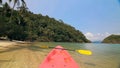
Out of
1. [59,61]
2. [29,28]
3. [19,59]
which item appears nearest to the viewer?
[59,61]

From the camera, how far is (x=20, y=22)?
5206 centimetres

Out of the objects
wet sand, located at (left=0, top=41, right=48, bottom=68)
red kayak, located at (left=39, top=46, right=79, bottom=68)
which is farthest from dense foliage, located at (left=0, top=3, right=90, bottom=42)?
red kayak, located at (left=39, top=46, right=79, bottom=68)

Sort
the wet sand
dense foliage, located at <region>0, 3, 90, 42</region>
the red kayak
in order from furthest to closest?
dense foliage, located at <region>0, 3, 90, 42</region> < the wet sand < the red kayak

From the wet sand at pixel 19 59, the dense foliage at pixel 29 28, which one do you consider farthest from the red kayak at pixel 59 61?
the dense foliage at pixel 29 28

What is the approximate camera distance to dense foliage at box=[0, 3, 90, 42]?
43781 millimetres

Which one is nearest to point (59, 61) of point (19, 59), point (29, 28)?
point (19, 59)

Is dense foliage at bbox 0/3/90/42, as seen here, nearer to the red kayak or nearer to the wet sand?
the wet sand

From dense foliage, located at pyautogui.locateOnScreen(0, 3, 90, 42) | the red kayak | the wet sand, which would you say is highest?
dense foliage, located at pyautogui.locateOnScreen(0, 3, 90, 42)

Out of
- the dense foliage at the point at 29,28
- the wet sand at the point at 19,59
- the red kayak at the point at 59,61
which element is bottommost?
the wet sand at the point at 19,59

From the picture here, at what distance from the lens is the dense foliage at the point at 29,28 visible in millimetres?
43781

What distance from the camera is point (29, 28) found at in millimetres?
62219

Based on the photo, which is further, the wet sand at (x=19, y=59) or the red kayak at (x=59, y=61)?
the wet sand at (x=19, y=59)

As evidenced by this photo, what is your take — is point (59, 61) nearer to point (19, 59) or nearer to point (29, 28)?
point (19, 59)

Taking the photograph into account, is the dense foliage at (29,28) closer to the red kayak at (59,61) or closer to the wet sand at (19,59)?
the wet sand at (19,59)
